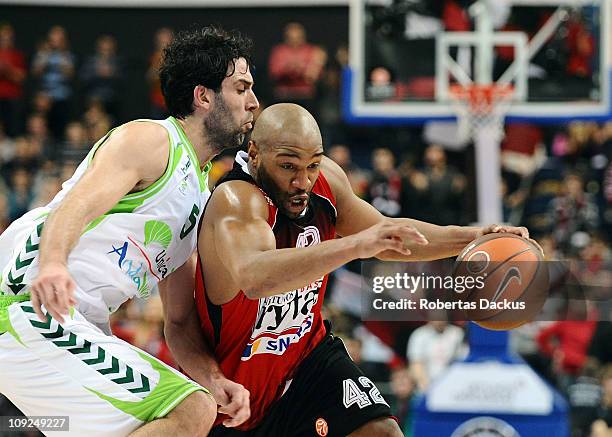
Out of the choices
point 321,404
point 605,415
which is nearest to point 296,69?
point 605,415

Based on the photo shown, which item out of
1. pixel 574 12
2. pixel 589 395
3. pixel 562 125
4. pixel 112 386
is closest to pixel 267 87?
pixel 562 125

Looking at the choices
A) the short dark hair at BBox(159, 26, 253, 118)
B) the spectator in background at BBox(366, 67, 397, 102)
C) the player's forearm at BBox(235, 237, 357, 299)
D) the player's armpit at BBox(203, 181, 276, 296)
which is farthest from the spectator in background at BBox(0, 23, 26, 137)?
the player's forearm at BBox(235, 237, 357, 299)

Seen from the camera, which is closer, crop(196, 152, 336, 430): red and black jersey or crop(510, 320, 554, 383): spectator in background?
crop(196, 152, 336, 430): red and black jersey

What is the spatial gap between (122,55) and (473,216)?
331 inches

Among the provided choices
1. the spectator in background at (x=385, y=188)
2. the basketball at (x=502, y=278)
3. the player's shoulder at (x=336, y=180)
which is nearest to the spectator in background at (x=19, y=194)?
the spectator in background at (x=385, y=188)

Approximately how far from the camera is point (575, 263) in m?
10.0

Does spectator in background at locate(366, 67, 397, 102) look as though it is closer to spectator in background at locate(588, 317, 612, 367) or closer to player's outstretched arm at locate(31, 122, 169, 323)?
spectator in background at locate(588, 317, 612, 367)

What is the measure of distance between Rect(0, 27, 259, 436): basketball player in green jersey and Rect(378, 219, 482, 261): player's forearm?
1039 millimetres

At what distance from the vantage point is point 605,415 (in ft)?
28.4

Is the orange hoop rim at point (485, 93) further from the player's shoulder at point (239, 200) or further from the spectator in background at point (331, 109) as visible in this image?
the player's shoulder at point (239, 200)

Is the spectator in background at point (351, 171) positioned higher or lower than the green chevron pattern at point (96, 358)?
lower

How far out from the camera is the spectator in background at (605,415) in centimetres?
853

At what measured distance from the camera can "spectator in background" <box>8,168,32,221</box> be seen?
12102 millimetres

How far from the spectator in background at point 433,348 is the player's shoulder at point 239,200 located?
5.58 meters
